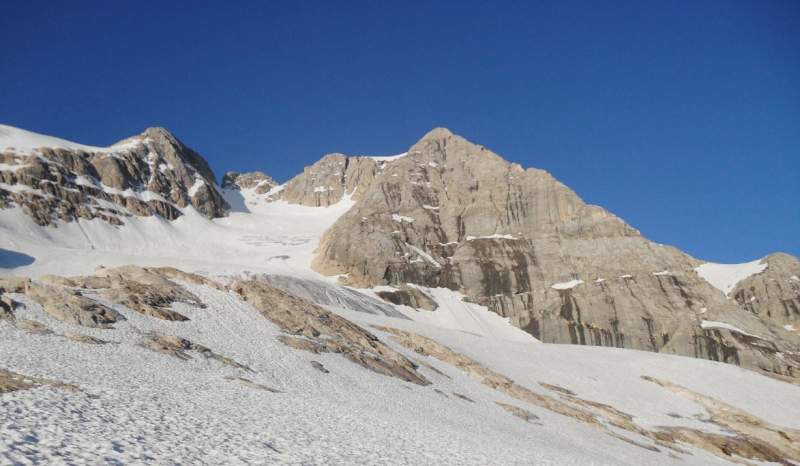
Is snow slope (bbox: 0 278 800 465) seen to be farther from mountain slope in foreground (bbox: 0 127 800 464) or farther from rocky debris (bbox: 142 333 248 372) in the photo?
rocky debris (bbox: 142 333 248 372)

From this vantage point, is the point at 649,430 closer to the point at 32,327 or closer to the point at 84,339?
the point at 84,339

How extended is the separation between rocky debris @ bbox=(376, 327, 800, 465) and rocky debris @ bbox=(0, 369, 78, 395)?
40728 mm

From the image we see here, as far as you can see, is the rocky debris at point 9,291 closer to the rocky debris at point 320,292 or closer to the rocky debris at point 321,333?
the rocky debris at point 321,333

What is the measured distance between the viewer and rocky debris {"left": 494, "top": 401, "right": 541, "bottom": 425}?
44438 millimetres

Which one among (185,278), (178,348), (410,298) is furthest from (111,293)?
(410,298)

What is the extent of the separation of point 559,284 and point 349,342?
5454 inches

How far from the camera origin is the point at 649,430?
55.2 m

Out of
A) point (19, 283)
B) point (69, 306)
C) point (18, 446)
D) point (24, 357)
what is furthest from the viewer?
point (19, 283)

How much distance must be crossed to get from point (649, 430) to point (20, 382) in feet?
173

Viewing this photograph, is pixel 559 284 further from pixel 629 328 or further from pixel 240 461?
pixel 240 461

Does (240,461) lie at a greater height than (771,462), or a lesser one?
greater

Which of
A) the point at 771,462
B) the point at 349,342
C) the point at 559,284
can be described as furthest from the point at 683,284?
the point at 349,342

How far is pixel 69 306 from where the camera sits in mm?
35000

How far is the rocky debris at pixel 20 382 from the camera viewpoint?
64.4 feet
